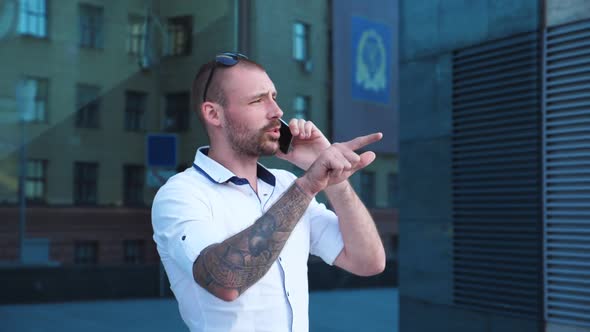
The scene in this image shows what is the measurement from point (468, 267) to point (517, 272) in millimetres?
705

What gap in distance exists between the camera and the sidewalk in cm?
1042

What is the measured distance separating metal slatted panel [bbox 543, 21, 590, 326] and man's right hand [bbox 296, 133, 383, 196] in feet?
16.0

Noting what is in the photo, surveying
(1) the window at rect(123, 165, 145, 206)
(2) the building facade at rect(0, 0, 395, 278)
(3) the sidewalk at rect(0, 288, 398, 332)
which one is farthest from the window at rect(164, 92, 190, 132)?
(3) the sidewalk at rect(0, 288, 398, 332)

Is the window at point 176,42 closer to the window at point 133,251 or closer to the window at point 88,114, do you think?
the window at point 88,114

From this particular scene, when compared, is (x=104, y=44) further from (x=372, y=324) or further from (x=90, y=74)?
(x=372, y=324)

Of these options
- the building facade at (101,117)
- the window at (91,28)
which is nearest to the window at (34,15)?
the building facade at (101,117)

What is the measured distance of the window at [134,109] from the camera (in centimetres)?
2627

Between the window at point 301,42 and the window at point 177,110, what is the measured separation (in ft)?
21.5

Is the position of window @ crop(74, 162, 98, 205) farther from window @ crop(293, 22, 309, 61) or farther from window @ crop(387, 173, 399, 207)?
window @ crop(387, 173, 399, 207)

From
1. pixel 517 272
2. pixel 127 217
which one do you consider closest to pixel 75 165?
pixel 127 217

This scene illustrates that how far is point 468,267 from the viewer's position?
24.7ft

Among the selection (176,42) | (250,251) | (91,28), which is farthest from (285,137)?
(91,28)

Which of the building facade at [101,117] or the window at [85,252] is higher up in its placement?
the building facade at [101,117]

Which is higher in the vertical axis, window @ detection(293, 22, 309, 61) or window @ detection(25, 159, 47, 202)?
window @ detection(293, 22, 309, 61)
